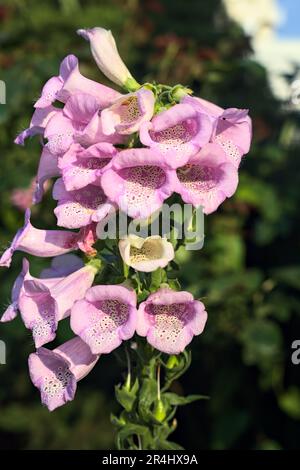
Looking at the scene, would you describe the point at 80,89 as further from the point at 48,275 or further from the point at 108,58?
the point at 48,275

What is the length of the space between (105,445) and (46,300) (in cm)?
196

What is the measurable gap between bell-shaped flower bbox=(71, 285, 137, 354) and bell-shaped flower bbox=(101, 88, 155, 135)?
22cm

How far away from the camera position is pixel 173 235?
3.57ft

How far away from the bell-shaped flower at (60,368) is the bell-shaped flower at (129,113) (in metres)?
0.32

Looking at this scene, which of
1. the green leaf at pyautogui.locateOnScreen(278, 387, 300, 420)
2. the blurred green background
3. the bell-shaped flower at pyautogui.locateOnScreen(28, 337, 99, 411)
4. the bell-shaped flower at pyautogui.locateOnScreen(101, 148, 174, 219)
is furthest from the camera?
the green leaf at pyautogui.locateOnScreen(278, 387, 300, 420)

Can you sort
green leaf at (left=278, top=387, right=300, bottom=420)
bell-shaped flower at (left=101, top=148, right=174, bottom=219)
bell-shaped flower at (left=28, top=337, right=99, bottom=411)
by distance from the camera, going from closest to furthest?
bell-shaped flower at (left=101, top=148, right=174, bottom=219)
bell-shaped flower at (left=28, top=337, right=99, bottom=411)
green leaf at (left=278, top=387, right=300, bottom=420)

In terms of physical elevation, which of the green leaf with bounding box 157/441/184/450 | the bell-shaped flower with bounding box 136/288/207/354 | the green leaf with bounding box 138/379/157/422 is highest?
the bell-shaped flower with bounding box 136/288/207/354

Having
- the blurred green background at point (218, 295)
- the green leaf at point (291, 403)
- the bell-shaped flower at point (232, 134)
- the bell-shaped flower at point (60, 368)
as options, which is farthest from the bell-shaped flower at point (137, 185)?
the green leaf at point (291, 403)

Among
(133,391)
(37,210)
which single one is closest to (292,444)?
(37,210)

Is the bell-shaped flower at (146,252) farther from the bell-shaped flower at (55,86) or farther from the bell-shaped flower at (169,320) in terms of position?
the bell-shaped flower at (55,86)

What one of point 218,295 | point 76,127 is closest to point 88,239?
point 76,127

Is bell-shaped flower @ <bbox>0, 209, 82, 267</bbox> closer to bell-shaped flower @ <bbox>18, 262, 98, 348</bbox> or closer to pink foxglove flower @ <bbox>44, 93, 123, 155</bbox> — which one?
bell-shaped flower @ <bbox>18, 262, 98, 348</bbox>

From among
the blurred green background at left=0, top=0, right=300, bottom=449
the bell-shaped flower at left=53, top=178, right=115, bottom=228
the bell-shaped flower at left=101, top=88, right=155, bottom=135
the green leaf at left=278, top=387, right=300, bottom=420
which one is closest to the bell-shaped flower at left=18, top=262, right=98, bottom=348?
the bell-shaped flower at left=53, top=178, right=115, bottom=228

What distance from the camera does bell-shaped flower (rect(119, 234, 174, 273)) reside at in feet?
3.37
